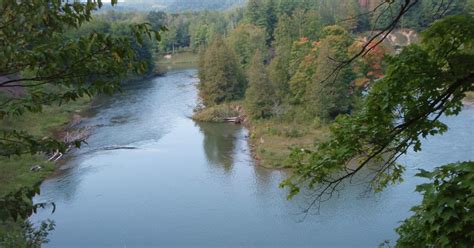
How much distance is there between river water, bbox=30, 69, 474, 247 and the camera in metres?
13.8

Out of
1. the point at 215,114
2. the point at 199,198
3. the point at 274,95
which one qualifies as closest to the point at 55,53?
the point at 199,198

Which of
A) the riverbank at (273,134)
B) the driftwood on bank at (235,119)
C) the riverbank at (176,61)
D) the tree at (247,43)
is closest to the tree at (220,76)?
the riverbank at (273,134)

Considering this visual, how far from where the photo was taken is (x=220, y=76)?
3017 cm

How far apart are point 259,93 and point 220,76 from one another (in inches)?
195

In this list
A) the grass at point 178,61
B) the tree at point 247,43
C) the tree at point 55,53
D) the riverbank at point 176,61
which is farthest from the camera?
the grass at point 178,61

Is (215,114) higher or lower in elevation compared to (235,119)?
higher

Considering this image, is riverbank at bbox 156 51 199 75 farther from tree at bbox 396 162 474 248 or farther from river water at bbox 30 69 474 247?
tree at bbox 396 162 474 248

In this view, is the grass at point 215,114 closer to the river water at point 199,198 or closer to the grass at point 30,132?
the river water at point 199,198

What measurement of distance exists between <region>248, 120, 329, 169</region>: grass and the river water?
0.60 meters

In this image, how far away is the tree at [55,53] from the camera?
324 cm

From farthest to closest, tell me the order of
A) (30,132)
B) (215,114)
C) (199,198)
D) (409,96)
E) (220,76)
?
(220,76) → (215,114) → (30,132) → (199,198) → (409,96)

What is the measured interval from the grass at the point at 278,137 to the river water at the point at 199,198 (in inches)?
23.8

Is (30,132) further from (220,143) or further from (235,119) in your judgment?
(235,119)

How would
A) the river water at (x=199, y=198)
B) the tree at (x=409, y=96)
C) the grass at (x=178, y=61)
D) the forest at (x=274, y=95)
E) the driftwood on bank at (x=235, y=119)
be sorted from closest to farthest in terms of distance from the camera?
the forest at (x=274, y=95), the tree at (x=409, y=96), the river water at (x=199, y=198), the driftwood on bank at (x=235, y=119), the grass at (x=178, y=61)
